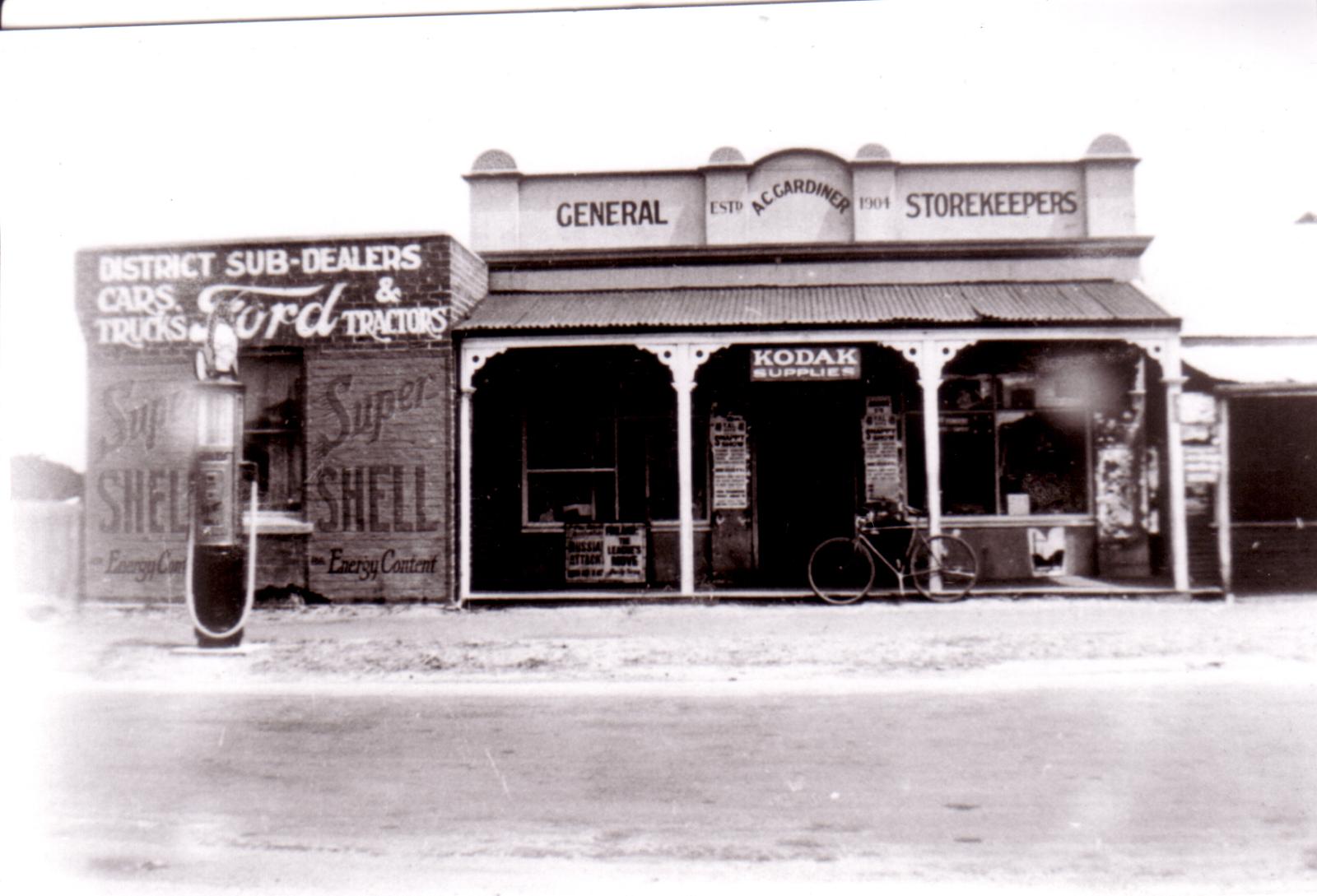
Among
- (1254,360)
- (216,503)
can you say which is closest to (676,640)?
(216,503)

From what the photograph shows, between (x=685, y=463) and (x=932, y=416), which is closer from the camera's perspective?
(x=932, y=416)

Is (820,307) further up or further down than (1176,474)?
further up

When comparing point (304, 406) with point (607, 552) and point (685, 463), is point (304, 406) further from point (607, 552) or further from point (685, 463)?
point (685, 463)

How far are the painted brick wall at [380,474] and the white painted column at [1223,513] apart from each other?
8.71 metres

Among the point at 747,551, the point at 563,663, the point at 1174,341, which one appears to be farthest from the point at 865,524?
the point at 563,663

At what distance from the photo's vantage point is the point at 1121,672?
8.66 m

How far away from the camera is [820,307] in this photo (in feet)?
44.0

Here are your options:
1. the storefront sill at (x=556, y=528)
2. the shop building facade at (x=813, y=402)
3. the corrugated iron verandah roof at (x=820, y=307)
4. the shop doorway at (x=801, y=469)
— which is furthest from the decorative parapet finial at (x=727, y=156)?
the storefront sill at (x=556, y=528)

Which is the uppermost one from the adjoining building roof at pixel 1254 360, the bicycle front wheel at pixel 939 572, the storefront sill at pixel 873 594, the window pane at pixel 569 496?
the adjoining building roof at pixel 1254 360

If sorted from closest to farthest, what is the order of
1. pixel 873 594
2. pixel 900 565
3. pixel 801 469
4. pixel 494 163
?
pixel 900 565
pixel 873 594
pixel 801 469
pixel 494 163

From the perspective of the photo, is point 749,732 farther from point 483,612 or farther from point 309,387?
point 309,387

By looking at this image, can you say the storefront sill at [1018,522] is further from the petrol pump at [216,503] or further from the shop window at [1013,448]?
the petrol pump at [216,503]

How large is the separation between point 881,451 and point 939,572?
2497 millimetres

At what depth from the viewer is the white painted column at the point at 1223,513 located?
1270cm
